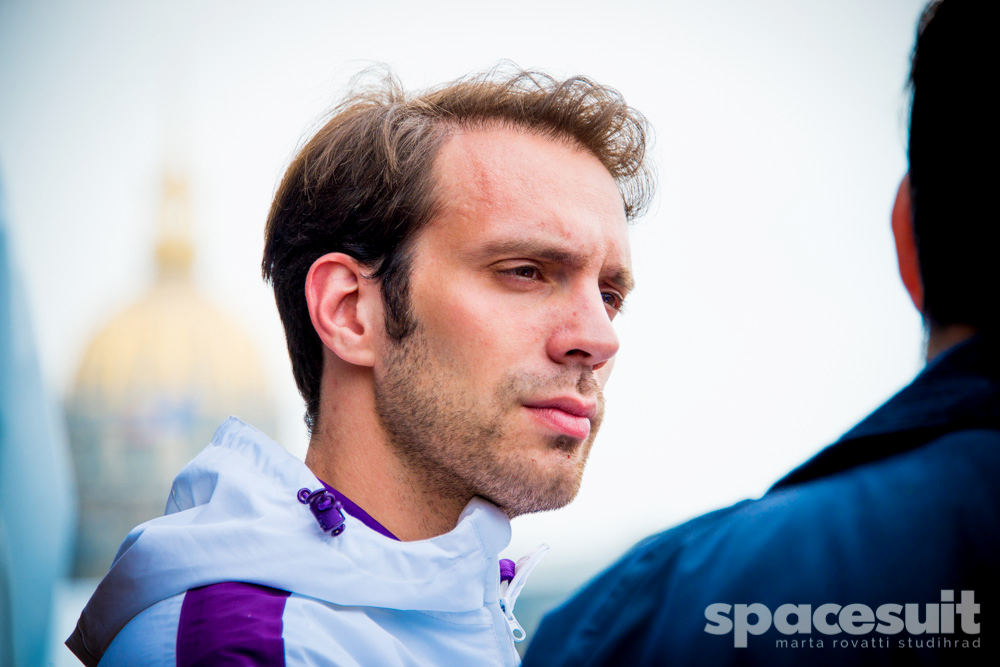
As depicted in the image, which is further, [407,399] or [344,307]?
[344,307]

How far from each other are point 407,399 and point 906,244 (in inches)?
52.5

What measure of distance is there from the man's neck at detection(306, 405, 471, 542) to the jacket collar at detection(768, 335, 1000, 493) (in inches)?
53.7

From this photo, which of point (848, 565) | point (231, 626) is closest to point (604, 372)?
A: point (231, 626)

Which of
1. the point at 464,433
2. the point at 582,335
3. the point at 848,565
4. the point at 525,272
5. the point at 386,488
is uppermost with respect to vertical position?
the point at 525,272

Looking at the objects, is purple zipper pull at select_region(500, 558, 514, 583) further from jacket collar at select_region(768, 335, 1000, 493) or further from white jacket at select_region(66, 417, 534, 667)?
jacket collar at select_region(768, 335, 1000, 493)

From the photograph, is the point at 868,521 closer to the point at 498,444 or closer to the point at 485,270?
the point at 498,444

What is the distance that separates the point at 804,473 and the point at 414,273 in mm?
1422

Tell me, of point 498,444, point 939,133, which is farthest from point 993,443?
point 498,444

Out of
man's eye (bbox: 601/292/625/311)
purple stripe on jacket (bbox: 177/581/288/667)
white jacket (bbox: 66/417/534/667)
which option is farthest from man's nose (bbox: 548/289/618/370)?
purple stripe on jacket (bbox: 177/581/288/667)

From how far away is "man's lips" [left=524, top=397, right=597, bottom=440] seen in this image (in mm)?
1958

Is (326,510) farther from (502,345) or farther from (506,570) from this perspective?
(506,570)

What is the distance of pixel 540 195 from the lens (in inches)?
84.0

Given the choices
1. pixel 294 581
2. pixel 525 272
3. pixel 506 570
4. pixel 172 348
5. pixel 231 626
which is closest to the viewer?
pixel 231 626

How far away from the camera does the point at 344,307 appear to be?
2.17 meters
